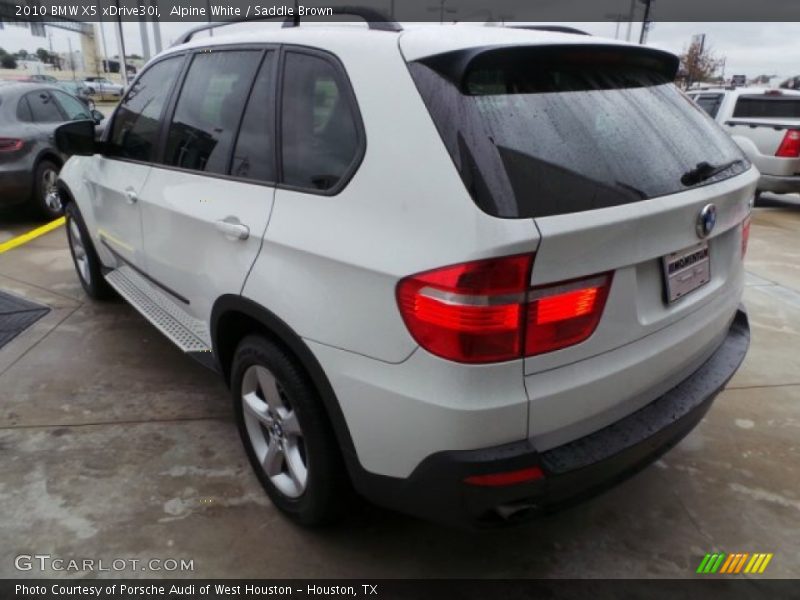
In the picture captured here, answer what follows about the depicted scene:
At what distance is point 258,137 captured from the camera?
2.30 metres

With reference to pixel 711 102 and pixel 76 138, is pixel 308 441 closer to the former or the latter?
pixel 76 138

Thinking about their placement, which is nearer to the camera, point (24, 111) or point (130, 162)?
point (130, 162)

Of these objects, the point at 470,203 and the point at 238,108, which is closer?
the point at 470,203

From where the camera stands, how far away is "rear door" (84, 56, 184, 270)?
3127 millimetres

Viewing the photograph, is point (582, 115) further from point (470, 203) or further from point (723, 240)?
point (723, 240)

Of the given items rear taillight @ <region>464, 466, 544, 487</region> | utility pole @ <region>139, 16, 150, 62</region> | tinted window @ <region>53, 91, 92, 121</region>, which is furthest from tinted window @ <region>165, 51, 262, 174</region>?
utility pole @ <region>139, 16, 150, 62</region>

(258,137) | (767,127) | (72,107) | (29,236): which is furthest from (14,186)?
(767,127)

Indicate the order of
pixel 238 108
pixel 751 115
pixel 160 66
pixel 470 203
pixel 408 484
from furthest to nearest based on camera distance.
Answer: pixel 751 115 < pixel 160 66 < pixel 238 108 < pixel 408 484 < pixel 470 203

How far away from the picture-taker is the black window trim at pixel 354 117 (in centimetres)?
185

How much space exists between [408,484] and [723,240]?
145cm

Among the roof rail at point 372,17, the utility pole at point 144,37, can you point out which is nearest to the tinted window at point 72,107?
the roof rail at point 372,17

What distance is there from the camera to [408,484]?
5.87ft

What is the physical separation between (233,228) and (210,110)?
69 cm

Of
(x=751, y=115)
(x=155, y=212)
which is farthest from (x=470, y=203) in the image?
(x=751, y=115)
